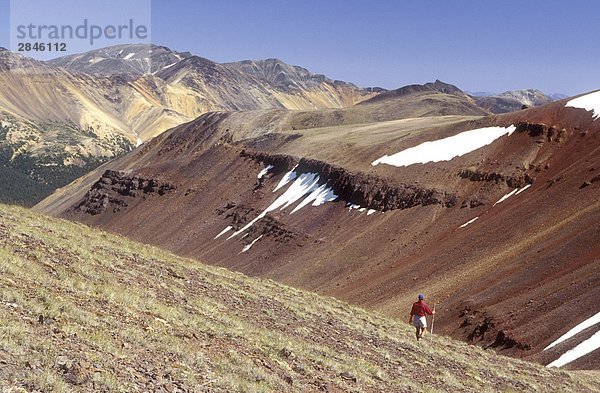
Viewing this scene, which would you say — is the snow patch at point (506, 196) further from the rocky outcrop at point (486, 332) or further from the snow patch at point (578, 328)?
the snow patch at point (578, 328)

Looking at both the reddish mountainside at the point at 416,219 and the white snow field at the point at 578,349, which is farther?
the reddish mountainside at the point at 416,219

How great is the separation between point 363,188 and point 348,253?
35.4 ft

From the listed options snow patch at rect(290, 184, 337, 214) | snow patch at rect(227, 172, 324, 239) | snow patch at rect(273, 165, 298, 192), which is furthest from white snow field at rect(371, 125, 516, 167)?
snow patch at rect(273, 165, 298, 192)

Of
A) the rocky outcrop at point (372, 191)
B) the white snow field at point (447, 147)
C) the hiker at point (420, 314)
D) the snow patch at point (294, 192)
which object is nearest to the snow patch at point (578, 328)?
the hiker at point (420, 314)

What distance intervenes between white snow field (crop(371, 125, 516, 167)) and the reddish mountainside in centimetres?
105

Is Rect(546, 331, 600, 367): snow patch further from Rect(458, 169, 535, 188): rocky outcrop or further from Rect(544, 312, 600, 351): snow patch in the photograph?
Rect(458, 169, 535, 188): rocky outcrop

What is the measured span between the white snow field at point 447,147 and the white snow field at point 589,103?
17.9 feet

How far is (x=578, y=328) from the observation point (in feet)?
84.0

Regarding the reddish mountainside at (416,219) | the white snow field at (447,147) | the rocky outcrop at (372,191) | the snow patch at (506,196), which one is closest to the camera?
the reddish mountainside at (416,219)

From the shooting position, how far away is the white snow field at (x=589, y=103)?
48.5 m

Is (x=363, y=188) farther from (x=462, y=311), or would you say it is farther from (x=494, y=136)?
(x=462, y=311)

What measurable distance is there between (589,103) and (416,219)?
1836 centimetres

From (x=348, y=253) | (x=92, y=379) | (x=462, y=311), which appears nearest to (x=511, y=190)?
(x=348, y=253)

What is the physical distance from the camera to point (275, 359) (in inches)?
457
